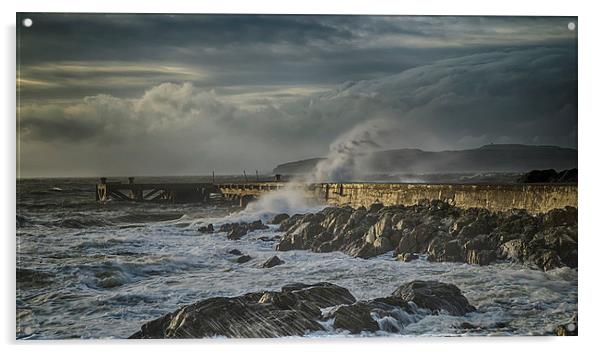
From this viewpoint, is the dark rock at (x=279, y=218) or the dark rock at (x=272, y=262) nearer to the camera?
the dark rock at (x=272, y=262)

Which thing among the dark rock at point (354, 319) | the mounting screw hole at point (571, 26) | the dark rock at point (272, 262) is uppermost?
the mounting screw hole at point (571, 26)

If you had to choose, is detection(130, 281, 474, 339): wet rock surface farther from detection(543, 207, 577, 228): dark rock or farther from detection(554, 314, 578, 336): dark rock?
detection(543, 207, 577, 228): dark rock

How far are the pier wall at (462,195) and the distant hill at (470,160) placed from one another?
122 mm

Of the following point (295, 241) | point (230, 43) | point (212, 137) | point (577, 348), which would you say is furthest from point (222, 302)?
point (577, 348)

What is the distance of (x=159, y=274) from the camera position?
4.70 m

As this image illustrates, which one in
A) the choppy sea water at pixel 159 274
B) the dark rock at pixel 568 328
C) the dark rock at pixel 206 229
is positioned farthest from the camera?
the dark rock at pixel 206 229

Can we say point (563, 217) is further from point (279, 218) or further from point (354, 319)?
point (279, 218)

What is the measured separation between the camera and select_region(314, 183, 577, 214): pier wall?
4.76 metres

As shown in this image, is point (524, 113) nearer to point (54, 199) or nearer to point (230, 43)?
point (230, 43)

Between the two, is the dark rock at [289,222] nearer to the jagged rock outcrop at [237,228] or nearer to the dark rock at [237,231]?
the jagged rock outcrop at [237,228]

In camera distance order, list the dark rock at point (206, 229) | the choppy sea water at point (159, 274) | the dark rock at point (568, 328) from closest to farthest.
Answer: the choppy sea water at point (159, 274) → the dark rock at point (568, 328) → the dark rock at point (206, 229)

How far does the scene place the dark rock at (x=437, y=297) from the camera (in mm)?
4645

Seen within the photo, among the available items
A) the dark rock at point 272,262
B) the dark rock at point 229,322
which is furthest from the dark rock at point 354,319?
the dark rock at point 272,262

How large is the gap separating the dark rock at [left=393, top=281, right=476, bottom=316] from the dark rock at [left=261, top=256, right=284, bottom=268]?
31.4 inches
